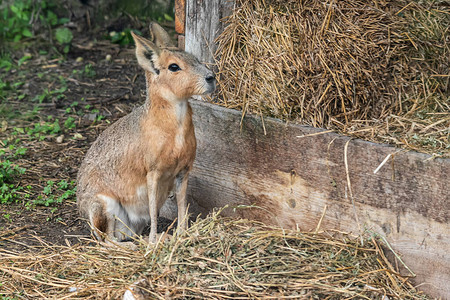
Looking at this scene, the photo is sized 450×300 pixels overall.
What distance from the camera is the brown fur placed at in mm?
5160

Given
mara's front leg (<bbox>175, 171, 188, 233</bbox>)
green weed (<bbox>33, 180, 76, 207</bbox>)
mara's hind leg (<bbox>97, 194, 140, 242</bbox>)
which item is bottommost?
green weed (<bbox>33, 180, 76, 207</bbox>)

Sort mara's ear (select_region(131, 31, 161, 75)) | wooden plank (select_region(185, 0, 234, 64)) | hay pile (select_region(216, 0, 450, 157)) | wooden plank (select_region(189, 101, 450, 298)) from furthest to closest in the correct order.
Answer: wooden plank (select_region(185, 0, 234, 64)), hay pile (select_region(216, 0, 450, 157)), mara's ear (select_region(131, 31, 161, 75)), wooden plank (select_region(189, 101, 450, 298))

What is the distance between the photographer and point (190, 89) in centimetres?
515

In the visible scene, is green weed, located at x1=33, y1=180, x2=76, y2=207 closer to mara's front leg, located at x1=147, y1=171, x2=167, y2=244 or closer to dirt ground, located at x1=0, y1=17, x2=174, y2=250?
dirt ground, located at x1=0, y1=17, x2=174, y2=250

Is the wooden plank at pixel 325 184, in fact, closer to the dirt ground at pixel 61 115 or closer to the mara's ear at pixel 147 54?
the mara's ear at pixel 147 54

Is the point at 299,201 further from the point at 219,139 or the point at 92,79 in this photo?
the point at 92,79

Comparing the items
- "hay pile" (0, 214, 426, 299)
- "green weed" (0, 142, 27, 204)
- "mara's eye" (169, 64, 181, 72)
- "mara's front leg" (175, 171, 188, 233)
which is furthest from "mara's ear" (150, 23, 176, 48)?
"green weed" (0, 142, 27, 204)

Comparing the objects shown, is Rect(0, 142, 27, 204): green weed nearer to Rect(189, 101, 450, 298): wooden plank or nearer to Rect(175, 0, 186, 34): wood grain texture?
Rect(189, 101, 450, 298): wooden plank

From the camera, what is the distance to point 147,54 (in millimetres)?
5176

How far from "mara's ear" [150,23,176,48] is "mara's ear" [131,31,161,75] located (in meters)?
0.34

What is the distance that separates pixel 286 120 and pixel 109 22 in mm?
5985

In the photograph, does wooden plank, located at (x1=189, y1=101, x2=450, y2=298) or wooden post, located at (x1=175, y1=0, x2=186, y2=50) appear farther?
wooden post, located at (x1=175, y1=0, x2=186, y2=50)

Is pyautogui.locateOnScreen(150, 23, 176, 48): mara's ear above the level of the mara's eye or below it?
above

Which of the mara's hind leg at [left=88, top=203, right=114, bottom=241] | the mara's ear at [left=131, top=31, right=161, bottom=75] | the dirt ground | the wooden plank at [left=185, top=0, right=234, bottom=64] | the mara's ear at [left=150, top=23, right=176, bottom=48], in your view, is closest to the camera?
the mara's ear at [left=131, top=31, right=161, bottom=75]
